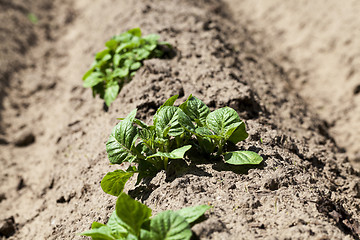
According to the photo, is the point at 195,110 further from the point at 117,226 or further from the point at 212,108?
the point at 117,226

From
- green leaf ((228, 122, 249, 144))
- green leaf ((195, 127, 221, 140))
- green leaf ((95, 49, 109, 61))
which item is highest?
green leaf ((95, 49, 109, 61))

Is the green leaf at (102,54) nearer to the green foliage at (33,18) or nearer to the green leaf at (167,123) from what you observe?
the green leaf at (167,123)

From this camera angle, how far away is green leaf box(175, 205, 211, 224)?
172 cm

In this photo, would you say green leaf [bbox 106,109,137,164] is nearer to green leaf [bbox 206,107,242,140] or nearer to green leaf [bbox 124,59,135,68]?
green leaf [bbox 206,107,242,140]

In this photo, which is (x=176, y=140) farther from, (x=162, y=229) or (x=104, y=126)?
(x=104, y=126)

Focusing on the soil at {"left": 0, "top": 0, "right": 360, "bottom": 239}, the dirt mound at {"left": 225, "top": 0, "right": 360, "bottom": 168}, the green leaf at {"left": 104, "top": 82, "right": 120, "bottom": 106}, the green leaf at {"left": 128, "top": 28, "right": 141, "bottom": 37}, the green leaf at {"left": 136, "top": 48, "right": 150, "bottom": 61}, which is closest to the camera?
the soil at {"left": 0, "top": 0, "right": 360, "bottom": 239}

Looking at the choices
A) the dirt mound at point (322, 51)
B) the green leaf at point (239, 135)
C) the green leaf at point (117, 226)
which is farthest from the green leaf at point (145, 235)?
the dirt mound at point (322, 51)

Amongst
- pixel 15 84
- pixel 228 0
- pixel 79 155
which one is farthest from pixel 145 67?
pixel 228 0

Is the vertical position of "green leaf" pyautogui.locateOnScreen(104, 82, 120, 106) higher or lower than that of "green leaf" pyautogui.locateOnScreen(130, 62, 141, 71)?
lower

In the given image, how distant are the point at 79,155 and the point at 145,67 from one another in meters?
0.99

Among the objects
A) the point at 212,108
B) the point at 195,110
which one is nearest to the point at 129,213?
the point at 195,110

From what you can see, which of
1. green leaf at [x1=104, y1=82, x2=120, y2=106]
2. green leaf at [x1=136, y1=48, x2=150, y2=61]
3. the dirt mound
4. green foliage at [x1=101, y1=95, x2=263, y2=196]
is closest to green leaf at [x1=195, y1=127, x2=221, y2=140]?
green foliage at [x1=101, y1=95, x2=263, y2=196]

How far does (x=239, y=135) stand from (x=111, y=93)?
4.63 feet

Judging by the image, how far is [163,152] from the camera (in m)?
2.14
